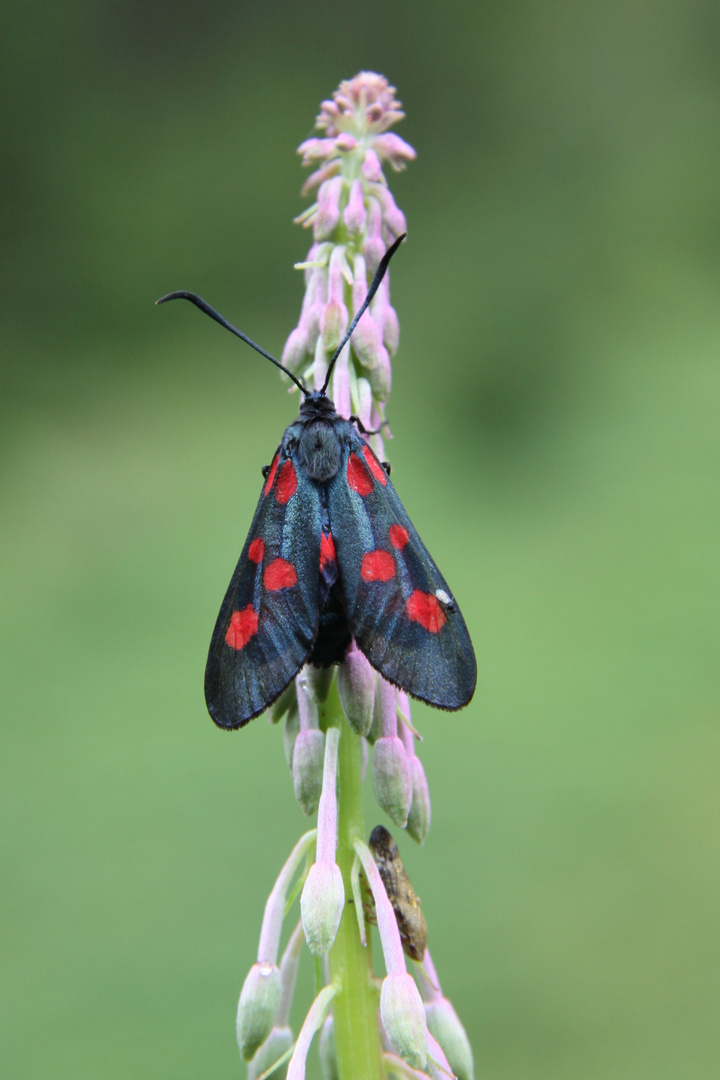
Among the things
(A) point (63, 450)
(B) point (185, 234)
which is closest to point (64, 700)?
(A) point (63, 450)

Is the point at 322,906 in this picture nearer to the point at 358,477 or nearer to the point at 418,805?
the point at 418,805

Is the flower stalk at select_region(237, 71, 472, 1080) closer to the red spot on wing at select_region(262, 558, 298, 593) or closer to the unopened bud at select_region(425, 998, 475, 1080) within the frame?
the unopened bud at select_region(425, 998, 475, 1080)

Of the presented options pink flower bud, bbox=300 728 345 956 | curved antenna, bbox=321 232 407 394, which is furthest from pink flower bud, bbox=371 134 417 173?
pink flower bud, bbox=300 728 345 956

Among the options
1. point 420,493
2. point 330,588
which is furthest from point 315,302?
point 420,493

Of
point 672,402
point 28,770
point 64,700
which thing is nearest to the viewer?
point 28,770

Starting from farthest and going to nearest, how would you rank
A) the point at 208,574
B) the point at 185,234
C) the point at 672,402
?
the point at 185,234, the point at 672,402, the point at 208,574

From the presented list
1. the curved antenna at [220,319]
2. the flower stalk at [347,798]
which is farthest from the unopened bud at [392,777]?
the curved antenna at [220,319]

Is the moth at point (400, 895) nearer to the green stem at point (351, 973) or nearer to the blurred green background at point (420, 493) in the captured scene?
the green stem at point (351, 973)

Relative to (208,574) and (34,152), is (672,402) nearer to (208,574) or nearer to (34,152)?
(208,574)
